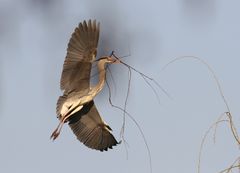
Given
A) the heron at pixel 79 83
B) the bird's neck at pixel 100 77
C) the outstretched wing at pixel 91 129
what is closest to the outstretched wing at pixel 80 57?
the heron at pixel 79 83

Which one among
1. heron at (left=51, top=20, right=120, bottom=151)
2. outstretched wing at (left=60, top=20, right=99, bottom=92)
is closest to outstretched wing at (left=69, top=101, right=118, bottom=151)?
heron at (left=51, top=20, right=120, bottom=151)

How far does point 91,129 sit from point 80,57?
849mm

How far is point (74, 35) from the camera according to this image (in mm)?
5469

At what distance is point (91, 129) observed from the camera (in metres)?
6.10

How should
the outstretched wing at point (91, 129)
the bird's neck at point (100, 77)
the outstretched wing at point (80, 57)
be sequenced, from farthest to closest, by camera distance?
the outstretched wing at point (91, 129)
the outstretched wing at point (80, 57)
the bird's neck at point (100, 77)

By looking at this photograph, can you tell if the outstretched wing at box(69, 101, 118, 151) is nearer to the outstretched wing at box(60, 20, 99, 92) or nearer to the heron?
the heron

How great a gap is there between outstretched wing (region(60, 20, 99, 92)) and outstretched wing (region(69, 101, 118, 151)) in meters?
0.41

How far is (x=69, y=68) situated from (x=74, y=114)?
23.8 inches

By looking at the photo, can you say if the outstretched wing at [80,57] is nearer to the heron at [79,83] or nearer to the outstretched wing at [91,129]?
the heron at [79,83]

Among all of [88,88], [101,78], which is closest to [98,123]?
[88,88]

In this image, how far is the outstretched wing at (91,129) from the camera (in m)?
5.94

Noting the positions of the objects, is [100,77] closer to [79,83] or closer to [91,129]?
[79,83]

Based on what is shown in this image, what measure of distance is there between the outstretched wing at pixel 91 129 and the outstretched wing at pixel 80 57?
0.41 m

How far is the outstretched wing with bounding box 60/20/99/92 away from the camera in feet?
18.0
